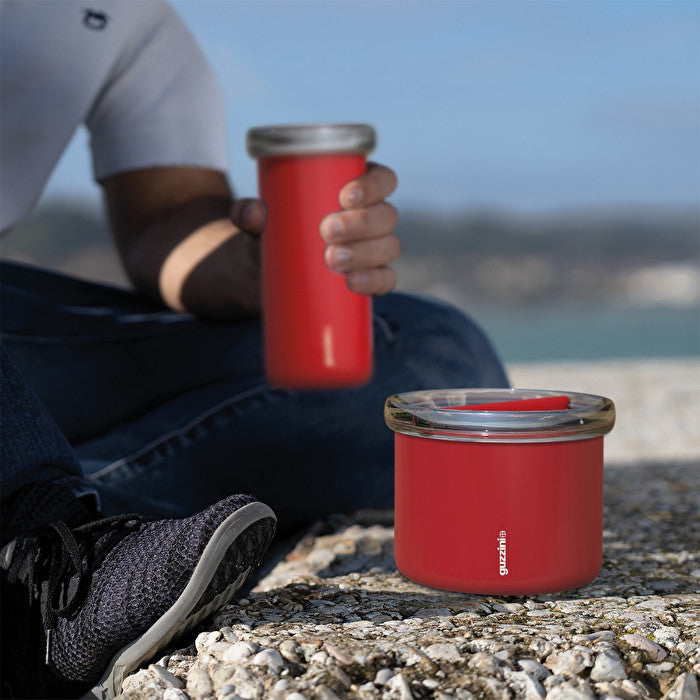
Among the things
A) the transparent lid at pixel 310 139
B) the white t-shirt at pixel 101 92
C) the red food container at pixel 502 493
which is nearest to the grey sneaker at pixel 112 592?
the red food container at pixel 502 493

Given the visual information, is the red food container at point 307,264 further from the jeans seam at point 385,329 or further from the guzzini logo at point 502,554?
the jeans seam at point 385,329

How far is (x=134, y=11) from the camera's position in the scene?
5.48 feet

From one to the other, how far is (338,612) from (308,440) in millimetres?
426

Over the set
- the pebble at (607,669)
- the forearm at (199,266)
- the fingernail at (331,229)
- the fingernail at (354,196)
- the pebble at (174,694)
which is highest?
the fingernail at (354,196)

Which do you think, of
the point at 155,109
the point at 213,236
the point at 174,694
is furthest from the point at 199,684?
the point at 155,109

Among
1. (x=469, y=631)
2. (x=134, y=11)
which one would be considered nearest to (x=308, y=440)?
(x=469, y=631)

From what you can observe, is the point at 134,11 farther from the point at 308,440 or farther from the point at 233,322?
the point at 308,440

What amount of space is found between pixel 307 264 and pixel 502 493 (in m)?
0.34

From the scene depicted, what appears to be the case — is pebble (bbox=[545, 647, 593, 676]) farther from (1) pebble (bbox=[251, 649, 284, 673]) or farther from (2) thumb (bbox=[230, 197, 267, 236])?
(2) thumb (bbox=[230, 197, 267, 236])

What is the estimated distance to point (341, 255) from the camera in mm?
1002

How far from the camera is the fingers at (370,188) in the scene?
1.00 meters

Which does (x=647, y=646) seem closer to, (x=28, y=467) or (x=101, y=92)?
(x=28, y=467)

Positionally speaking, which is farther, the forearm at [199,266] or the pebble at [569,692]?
the forearm at [199,266]

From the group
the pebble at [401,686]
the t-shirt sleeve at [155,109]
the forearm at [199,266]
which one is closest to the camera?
the pebble at [401,686]
